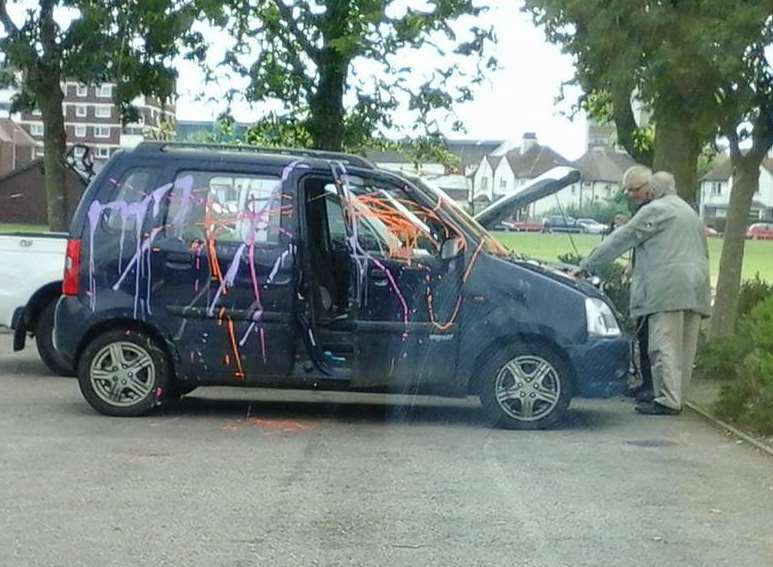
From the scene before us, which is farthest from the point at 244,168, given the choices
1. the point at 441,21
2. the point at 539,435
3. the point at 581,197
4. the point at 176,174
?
the point at 441,21

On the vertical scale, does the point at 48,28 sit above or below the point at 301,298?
above

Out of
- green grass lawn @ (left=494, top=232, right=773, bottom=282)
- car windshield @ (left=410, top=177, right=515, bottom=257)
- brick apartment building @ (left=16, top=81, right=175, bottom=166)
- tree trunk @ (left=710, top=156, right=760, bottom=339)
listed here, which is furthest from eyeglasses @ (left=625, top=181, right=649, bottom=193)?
brick apartment building @ (left=16, top=81, right=175, bottom=166)

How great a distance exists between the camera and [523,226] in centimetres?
1591

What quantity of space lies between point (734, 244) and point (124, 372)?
741 cm

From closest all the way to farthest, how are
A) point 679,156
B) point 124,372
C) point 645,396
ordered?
point 124,372, point 645,396, point 679,156

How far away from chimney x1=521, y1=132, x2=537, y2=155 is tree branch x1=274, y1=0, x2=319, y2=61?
11.5ft

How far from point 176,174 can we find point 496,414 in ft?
9.44

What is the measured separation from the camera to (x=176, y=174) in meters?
11.4

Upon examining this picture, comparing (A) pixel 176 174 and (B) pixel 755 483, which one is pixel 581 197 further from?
(B) pixel 755 483

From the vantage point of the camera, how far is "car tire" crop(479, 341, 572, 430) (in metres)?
11.3

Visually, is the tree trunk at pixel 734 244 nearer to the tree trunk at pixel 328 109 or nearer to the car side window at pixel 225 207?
the car side window at pixel 225 207

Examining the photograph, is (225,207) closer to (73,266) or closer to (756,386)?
(73,266)

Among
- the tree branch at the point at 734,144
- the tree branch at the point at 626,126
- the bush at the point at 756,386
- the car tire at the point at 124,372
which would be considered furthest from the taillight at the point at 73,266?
the tree branch at the point at 734,144

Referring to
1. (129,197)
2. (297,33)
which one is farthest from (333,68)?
(129,197)
